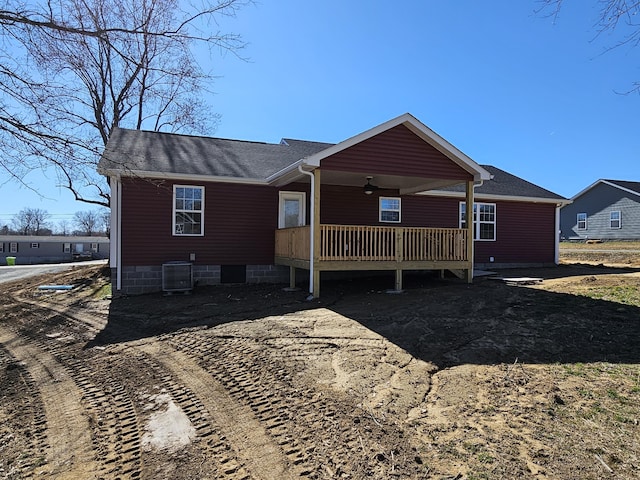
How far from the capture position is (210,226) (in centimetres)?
1169

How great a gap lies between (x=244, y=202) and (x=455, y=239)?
5.95m

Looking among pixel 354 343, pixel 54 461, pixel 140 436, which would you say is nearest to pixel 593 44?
pixel 354 343

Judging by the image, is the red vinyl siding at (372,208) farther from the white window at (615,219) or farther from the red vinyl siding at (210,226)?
the white window at (615,219)

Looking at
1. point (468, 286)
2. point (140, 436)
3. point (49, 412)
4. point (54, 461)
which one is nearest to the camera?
point (54, 461)

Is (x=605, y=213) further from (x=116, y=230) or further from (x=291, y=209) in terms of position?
(x=116, y=230)

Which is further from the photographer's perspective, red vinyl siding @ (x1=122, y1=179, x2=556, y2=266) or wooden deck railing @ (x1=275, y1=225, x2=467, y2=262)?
red vinyl siding @ (x1=122, y1=179, x2=556, y2=266)

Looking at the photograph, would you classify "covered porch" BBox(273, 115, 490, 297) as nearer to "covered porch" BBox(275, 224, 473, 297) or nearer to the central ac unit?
"covered porch" BBox(275, 224, 473, 297)

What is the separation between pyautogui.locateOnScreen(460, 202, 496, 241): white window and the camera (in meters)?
14.8

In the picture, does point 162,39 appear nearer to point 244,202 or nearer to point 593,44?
point 593,44

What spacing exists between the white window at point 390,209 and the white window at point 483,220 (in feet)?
8.53

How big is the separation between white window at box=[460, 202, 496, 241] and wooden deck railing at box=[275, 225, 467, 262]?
4358 mm

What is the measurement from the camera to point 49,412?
3967mm

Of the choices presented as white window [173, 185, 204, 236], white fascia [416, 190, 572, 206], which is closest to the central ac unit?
white window [173, 185, 204, 236]

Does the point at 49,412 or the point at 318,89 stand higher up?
the point at 318,89
